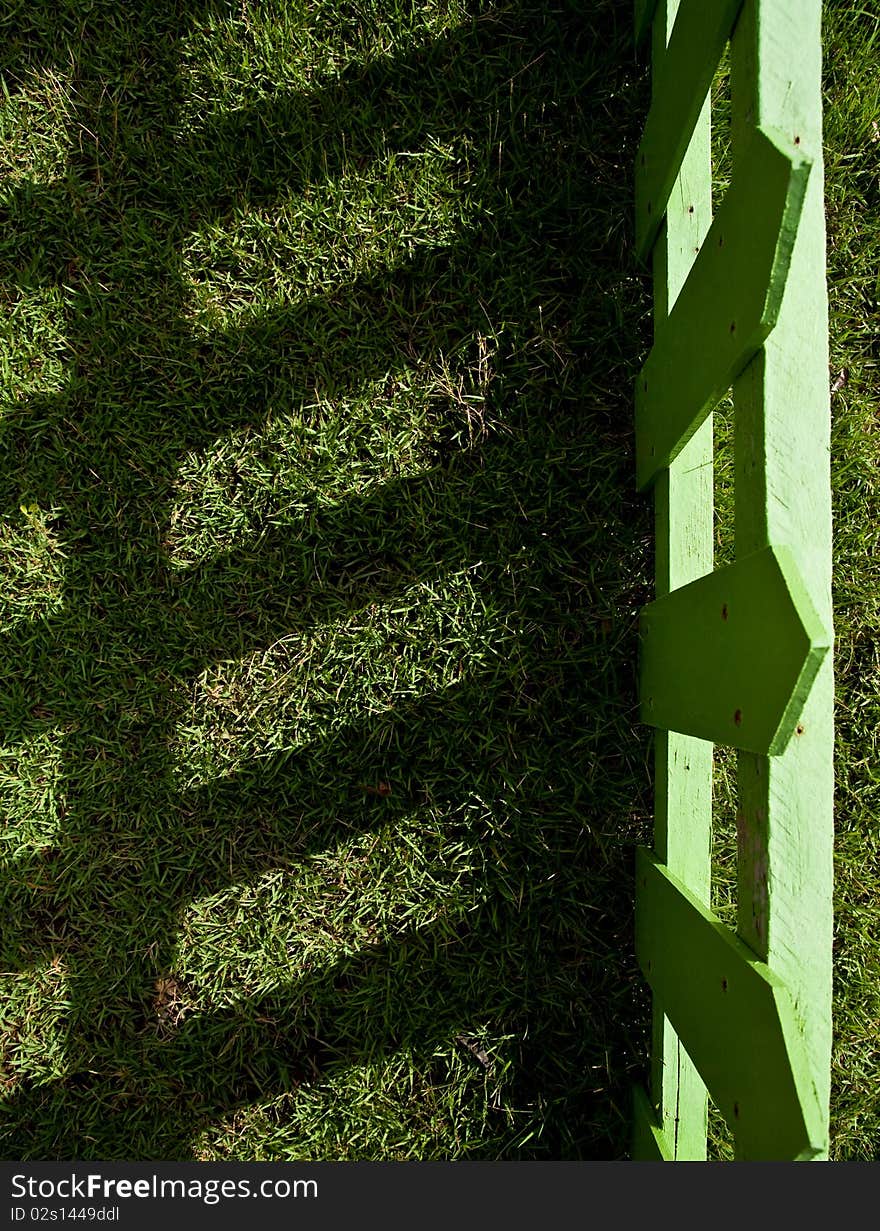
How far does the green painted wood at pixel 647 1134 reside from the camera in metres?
1.69

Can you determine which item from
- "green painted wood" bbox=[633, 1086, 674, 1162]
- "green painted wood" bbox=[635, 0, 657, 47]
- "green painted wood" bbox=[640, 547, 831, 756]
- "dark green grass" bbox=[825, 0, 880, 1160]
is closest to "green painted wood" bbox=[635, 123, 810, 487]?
"green painted wood" bbox=[640, 547, 831, 756]

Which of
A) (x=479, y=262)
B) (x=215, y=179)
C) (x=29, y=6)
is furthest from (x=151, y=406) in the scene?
(x=29, y=6)

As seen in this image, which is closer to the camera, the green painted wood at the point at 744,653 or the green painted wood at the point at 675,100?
the green painted wood at the point at 744,653

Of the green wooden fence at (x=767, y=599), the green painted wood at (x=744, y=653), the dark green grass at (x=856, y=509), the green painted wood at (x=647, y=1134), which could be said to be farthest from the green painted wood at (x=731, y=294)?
the green painted wood at (x=647, y=1134)

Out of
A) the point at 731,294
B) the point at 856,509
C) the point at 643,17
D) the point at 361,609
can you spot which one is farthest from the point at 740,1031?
the point at 643,17

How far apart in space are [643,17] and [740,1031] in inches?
84.0

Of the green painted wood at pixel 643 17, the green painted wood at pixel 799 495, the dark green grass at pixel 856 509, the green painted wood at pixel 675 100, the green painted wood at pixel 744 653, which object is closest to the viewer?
the green painted wood at pixel 744 653

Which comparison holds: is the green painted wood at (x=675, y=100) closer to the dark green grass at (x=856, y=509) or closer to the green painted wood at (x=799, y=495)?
the green painted wood at (x=799, y=495)

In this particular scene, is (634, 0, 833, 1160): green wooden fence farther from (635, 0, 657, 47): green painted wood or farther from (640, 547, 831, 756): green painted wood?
(635, 0, 657, 47): green painted wood

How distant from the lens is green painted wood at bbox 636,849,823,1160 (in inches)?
40.6

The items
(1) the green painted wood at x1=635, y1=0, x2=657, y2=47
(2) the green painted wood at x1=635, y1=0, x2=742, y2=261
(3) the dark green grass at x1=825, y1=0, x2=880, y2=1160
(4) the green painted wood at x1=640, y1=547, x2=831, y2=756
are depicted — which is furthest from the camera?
(3) the dark green grass at x1=825, y1=0, x2=880, y2=1160

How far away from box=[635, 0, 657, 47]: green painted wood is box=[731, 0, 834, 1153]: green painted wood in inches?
34.7

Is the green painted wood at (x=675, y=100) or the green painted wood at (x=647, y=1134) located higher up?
the green painted wood at (x=675, y=100)

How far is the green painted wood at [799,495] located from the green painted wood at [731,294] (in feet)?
0.20
